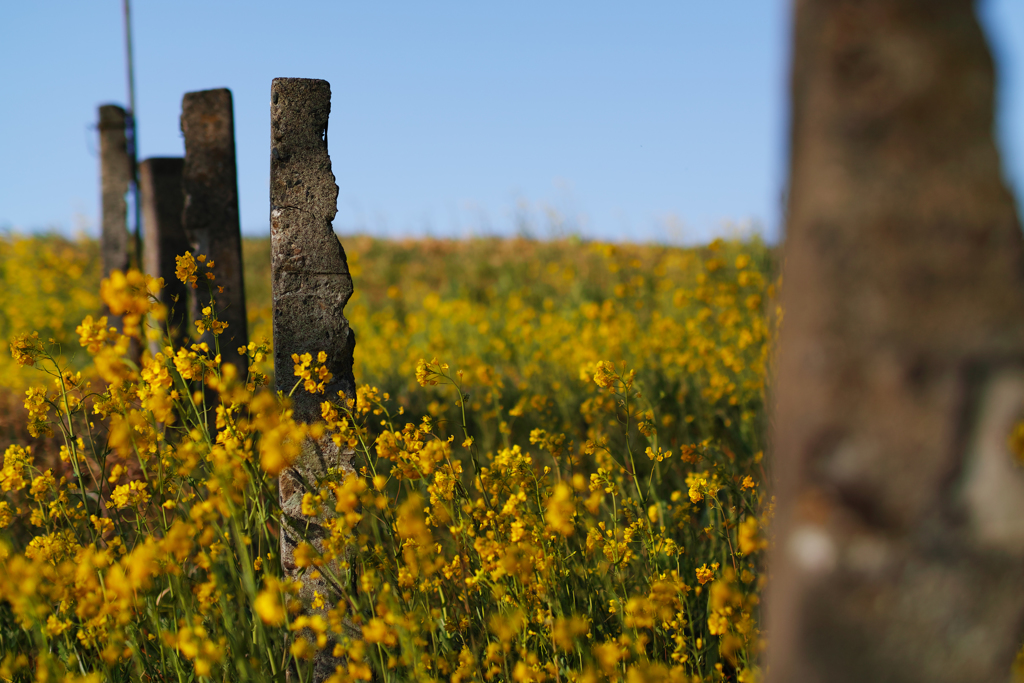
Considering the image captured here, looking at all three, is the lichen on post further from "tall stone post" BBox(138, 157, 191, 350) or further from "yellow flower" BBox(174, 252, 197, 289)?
"yellow flower" BBox(174, 252, 197, 289)

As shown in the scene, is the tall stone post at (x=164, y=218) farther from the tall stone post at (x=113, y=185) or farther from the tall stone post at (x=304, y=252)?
the tall stone post at (x=304, y=252)

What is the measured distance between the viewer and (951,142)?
2.70 ft

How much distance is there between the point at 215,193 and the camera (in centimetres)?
425

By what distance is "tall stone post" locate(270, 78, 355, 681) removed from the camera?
2.46 metres

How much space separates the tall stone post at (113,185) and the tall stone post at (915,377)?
674 cm

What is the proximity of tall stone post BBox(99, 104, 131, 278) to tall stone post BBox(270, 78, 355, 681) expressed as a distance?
4636mm

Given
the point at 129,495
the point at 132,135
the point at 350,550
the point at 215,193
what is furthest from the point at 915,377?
the point at 132,135

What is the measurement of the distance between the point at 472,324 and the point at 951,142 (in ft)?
24.0

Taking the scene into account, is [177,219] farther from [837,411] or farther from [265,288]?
[265,288]

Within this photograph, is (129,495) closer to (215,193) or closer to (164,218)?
(215,193)

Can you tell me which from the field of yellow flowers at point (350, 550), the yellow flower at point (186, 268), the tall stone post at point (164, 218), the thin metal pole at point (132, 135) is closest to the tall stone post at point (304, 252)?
the field of yellow flowers at point (350, 550)

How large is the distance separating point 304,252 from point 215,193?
2164 mm

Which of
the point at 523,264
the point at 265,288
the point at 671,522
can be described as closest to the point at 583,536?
the point at 671,522

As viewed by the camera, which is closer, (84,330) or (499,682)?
(84,330)
